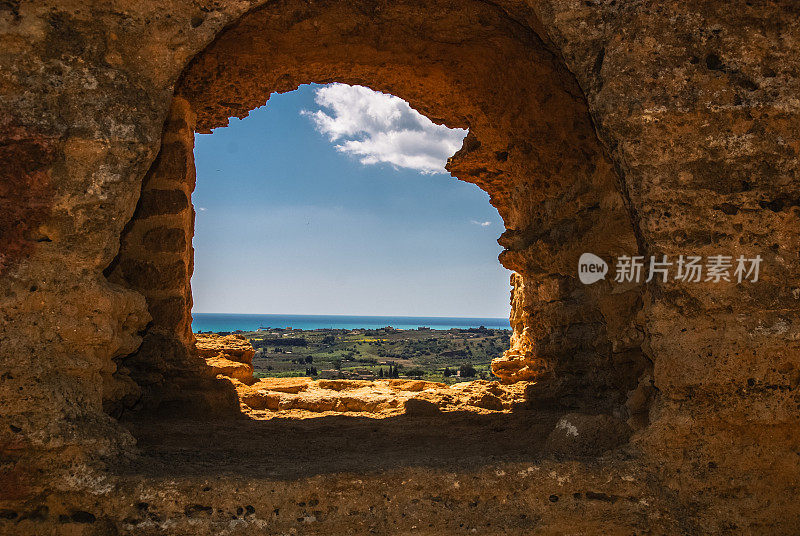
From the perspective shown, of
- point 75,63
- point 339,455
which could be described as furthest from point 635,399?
point 75,63

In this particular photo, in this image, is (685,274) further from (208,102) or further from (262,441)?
(208,102)

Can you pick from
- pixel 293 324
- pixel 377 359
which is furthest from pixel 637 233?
pixel 293 324

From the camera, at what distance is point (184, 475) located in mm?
2238

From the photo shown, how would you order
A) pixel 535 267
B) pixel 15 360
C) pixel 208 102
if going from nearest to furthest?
pixel 15 360, pixel 208 102, pixel 535 267

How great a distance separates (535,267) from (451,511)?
8.68 feet

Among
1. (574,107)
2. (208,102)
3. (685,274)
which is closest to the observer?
(685,274)

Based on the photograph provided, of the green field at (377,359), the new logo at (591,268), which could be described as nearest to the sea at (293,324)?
the green field at (377,359)
